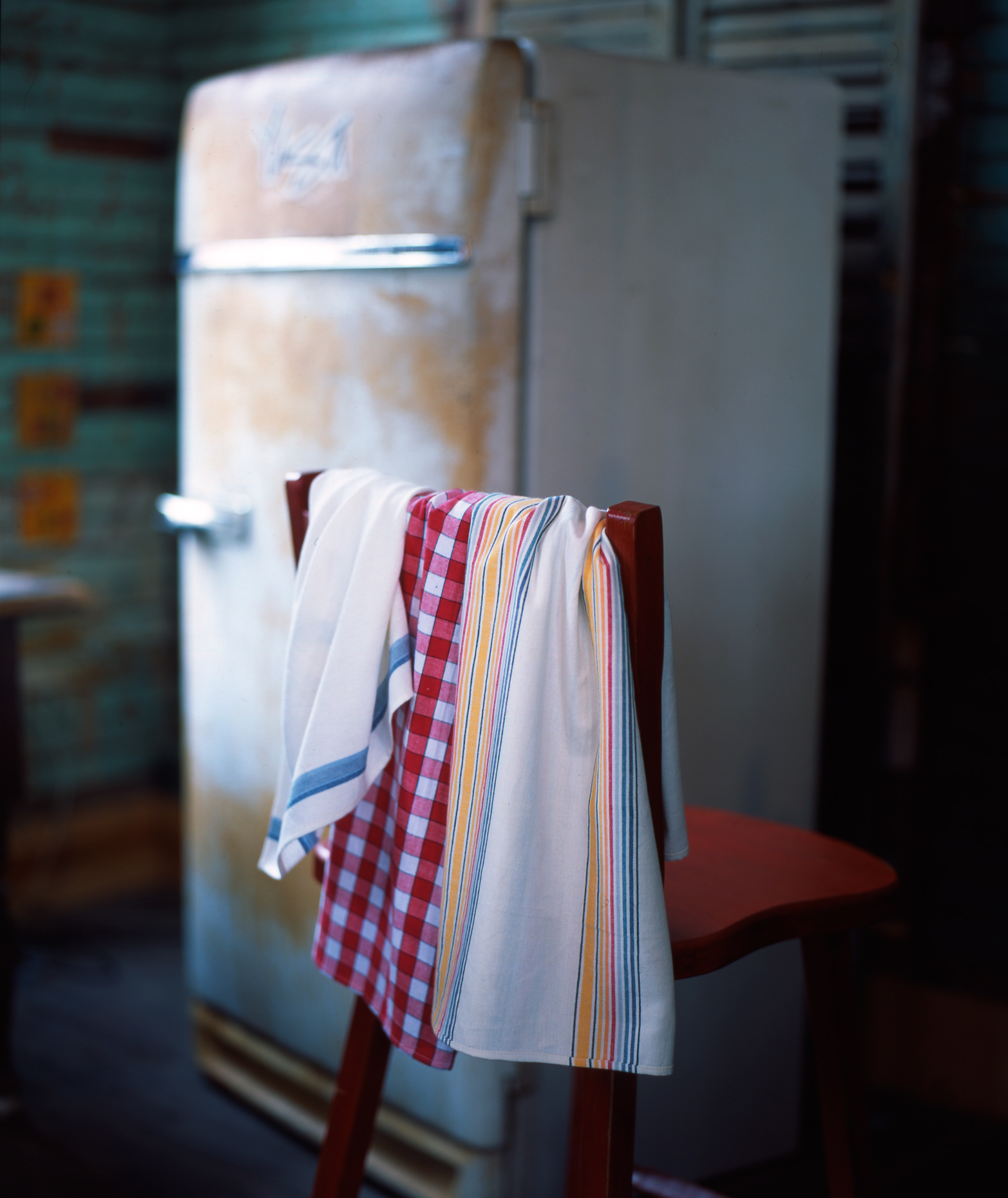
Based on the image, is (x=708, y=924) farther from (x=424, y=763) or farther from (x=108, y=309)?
(x=108, y=309)

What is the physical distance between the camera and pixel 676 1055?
82.9 inches

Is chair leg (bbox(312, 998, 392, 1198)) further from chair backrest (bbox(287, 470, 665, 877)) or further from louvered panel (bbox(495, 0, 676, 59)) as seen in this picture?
louvered panel (bbox(495, 0, 676, 59))

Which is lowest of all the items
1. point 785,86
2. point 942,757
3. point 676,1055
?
point 676,1055

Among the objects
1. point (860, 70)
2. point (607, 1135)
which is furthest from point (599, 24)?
point (607, 1135)

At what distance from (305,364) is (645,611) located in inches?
44.8

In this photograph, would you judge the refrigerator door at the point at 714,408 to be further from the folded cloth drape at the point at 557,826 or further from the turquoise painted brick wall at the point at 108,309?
the turquoise painted brick wall at the point at 108,309

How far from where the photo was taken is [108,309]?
11.1 feet

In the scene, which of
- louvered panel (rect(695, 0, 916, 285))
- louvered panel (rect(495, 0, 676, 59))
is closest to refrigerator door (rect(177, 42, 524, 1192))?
louvered panel (rect(495, 0, 676, 59))

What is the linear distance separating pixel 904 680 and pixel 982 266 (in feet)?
2.31

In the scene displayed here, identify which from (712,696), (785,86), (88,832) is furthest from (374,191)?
(88,832)

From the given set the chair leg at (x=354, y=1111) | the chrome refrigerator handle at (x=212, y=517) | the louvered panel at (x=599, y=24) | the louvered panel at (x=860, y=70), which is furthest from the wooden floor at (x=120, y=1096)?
the louvered panel at (x=599, y=24)

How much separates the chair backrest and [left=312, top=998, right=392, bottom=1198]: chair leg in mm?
503

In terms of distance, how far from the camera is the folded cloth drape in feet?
3.85

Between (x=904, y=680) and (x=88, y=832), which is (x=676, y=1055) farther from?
(x=88, y=832)
